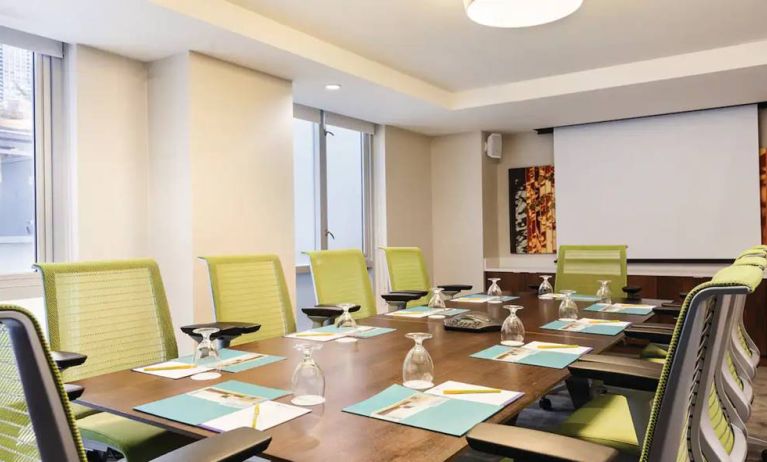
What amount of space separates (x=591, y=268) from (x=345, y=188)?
9.76ft

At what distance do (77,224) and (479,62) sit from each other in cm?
333

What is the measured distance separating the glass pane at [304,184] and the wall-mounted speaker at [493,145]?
226cm

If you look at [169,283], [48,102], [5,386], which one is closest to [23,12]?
[48,102]

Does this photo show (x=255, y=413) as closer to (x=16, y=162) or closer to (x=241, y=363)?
(x=241, y=363)

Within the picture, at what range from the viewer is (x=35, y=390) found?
791mm

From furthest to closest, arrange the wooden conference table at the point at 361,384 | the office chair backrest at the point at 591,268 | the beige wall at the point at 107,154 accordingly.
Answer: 1. the office chair backrest at the point at 591,268
2. the beige wall at the point at 107,154
3. the wooden conference table at the point at 361,384

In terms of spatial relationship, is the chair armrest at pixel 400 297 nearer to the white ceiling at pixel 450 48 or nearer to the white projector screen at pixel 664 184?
the white ceiling at pixel 450 48

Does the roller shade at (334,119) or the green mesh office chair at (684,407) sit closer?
Answer: the green mesh office chair at (684,407)

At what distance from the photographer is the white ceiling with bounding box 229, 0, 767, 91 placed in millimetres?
3535

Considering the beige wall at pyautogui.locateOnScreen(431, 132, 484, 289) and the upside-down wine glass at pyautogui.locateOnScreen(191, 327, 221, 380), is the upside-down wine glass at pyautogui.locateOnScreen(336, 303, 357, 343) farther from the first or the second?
the beige wall at pyautogui.locateOnScreen(431, 132, 484, 289)

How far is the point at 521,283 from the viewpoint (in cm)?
636

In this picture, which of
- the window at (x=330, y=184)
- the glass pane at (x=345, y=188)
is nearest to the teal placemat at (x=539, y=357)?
the window at (x=330, y=184)

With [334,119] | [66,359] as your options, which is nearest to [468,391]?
[66,359]

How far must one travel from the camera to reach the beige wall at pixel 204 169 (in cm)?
379
